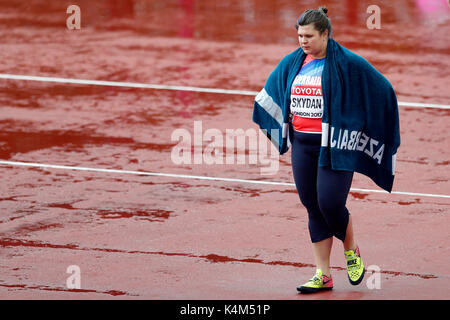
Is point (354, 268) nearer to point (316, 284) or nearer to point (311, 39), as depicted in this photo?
point (316, 284)

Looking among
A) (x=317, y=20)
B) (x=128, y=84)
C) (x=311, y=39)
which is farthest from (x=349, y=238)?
(x=128, y=84)

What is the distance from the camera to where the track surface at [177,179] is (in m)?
7.62

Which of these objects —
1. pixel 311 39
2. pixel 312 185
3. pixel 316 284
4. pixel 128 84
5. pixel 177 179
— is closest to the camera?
pixel 311 39

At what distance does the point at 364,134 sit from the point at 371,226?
7.21 feet

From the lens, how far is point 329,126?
6688 millimetres

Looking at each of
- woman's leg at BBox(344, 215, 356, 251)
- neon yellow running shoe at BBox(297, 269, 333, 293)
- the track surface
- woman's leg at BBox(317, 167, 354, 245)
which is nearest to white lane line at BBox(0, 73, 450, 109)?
the track surface

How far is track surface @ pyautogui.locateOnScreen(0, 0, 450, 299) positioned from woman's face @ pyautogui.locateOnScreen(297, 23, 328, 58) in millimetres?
1880

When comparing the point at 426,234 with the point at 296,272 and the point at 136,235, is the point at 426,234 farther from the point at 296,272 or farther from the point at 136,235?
the point at 136,235

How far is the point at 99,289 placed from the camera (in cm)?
725

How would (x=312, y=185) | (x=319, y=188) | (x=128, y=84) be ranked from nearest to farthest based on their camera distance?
(x=319, y=188)
(x=312, y=185)
(x=128, y=84)

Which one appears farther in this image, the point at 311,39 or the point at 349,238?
the point at 349,238

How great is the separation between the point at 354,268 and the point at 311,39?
1.82 metres

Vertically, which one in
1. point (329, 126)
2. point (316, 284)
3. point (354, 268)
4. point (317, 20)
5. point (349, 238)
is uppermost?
point (317, 20)

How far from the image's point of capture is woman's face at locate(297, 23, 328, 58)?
21.8 feet
